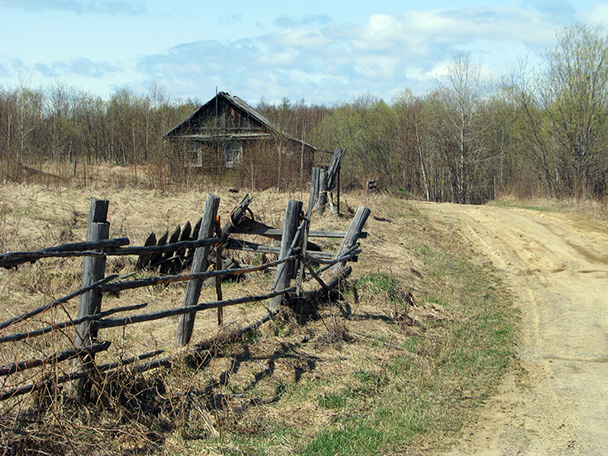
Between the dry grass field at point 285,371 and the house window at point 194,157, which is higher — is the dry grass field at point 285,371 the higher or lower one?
the lower one

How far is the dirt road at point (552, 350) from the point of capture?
424cm

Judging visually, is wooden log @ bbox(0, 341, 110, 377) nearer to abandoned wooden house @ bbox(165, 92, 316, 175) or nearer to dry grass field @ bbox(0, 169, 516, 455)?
dry grass field @ bbox(0, 169, 516, 455)

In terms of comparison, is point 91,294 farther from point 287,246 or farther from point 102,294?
point 287,246

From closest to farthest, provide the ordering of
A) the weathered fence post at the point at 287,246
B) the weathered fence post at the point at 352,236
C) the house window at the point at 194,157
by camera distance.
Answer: the weathered fence post at the point at 287,246
the weathered fence post at the point at 352,236
the house window at the point at 194,157

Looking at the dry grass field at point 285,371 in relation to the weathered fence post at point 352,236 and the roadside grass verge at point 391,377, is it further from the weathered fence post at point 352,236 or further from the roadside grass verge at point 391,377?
the weathered fence post at point 352,236

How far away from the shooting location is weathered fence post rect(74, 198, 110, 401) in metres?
4.07

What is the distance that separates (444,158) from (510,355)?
2760 cm

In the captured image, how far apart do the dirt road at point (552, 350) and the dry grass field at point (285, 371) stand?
0.27 m

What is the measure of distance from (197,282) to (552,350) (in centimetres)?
427

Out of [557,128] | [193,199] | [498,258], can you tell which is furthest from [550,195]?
[193,199]

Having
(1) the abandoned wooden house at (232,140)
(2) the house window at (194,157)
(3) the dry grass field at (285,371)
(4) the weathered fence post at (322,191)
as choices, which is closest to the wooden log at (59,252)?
(3) the dry grass field at (285,371)

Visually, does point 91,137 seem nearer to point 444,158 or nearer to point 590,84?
point 444,158

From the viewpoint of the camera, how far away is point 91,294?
4160 millimetres

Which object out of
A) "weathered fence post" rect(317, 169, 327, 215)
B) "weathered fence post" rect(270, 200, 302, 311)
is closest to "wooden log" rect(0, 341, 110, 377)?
"weathered fence post" rect(270, 200, 302, 311)
